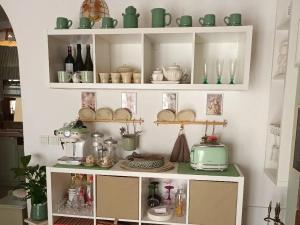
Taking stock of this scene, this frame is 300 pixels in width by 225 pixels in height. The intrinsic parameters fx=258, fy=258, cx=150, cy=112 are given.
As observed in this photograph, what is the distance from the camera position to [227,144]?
1898 mm

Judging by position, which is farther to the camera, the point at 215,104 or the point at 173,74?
the point at 215,104

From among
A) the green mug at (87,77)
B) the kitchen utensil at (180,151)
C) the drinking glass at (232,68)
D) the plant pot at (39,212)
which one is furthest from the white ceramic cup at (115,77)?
the plant pot at (39,212)

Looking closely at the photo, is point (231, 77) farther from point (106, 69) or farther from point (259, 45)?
point (106, 69)

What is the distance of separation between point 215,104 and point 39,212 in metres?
1.51

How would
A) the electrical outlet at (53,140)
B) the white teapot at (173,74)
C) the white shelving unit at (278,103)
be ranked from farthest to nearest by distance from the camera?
the electrical outlet at (53,140) < the white teapot at (173,74) < the white shelving unit at (278,103)

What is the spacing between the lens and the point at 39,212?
1.90 metres

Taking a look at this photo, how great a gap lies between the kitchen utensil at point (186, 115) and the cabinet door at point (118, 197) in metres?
0.56

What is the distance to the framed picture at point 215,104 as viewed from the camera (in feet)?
6.11

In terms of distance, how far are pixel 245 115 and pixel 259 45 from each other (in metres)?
0.50

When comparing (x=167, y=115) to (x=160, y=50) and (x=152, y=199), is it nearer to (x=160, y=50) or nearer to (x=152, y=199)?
(x=160, y=50)

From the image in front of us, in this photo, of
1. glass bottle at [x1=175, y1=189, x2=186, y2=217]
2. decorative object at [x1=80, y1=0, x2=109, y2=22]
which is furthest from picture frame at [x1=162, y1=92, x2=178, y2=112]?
decorative object at [x1=80, y1=0, x2=109, y2=22]

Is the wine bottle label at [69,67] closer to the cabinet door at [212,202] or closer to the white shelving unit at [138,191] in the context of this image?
the white shelving unit at [138,191]

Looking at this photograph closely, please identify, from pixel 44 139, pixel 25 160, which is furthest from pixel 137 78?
pixel 25 160

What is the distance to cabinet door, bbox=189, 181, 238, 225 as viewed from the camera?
1569 mm
